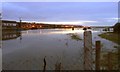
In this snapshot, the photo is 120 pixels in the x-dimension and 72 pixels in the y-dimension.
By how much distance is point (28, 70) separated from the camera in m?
13.2

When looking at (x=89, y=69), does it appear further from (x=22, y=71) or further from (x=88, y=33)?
(x=22, y=71)

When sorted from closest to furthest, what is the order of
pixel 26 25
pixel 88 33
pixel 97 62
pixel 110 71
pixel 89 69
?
1. pixel 88 33
2. pixel 89 69
3. pixel 97 62
4. pixel 110 71
5. pixel 26 25

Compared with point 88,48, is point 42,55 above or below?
below

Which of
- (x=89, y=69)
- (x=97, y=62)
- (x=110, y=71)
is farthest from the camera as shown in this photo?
(x=110, y=71)

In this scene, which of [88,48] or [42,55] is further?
[42,55]

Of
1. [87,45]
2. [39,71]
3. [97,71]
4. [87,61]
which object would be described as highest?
[87,45]

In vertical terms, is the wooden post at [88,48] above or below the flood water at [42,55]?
above

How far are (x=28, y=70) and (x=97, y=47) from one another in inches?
278

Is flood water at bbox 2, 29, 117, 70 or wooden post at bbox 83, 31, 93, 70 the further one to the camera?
flood water at bbox 2, 29, 117, 70

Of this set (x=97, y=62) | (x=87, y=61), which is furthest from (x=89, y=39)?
(x=97, y=62)

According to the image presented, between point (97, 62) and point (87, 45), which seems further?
point (97, 62)

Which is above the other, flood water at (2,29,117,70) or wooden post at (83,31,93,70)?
wooden post at (83,31,93,70)

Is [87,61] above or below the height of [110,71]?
above

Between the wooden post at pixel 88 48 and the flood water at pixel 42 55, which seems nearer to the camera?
the wooden post at pixel 88 48
